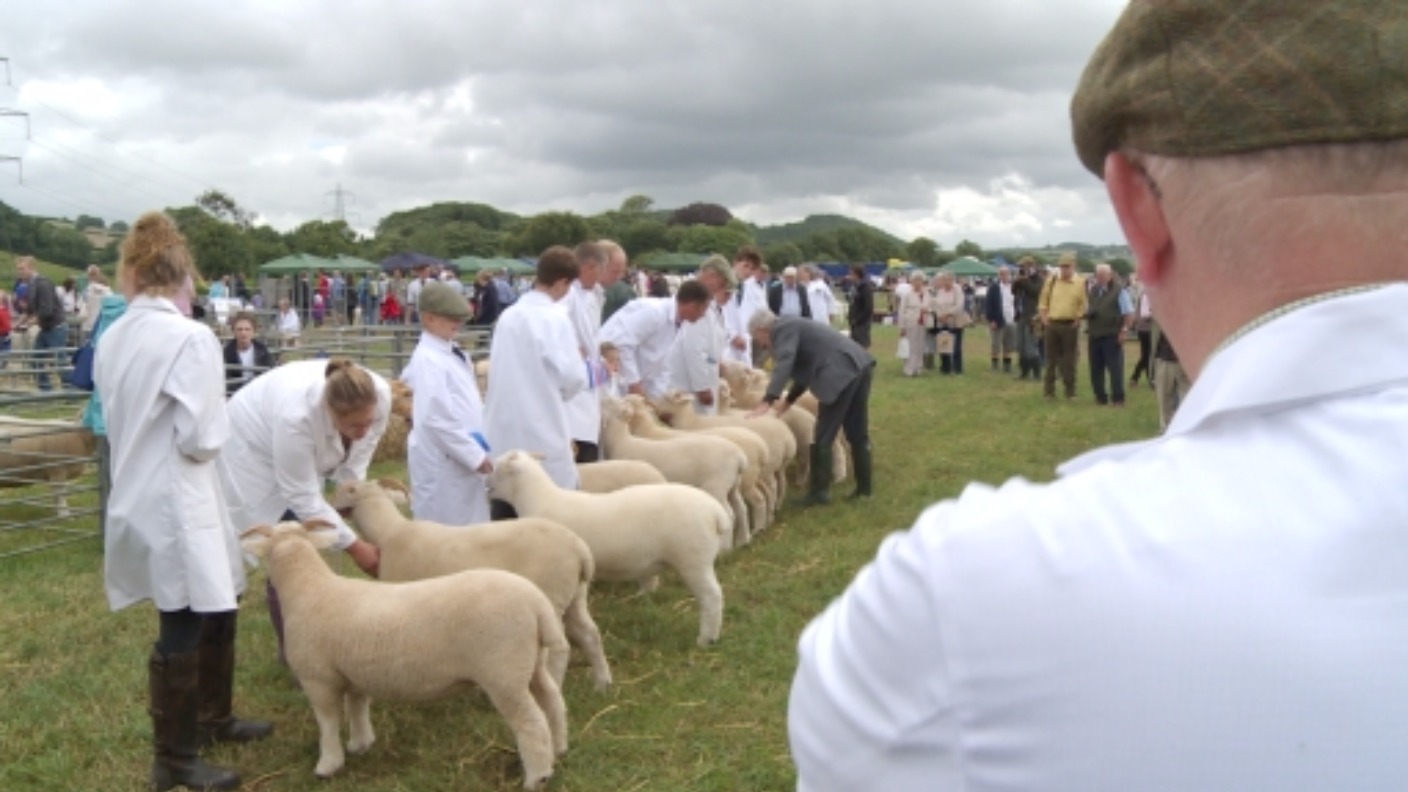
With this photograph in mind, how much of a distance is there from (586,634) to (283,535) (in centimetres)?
149

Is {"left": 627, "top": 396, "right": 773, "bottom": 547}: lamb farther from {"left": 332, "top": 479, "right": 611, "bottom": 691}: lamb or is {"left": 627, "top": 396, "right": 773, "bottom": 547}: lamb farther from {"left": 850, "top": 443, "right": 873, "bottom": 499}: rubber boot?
{"left": 332, "top": 479, "right": 611, "bottom": 691}: lamb

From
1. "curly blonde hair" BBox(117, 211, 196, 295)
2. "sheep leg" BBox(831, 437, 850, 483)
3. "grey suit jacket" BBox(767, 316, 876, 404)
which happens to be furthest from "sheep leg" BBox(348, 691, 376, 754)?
"sheep leg" BBox(831, 437, 850, 483)

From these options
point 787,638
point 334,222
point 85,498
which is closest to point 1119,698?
point 787,638

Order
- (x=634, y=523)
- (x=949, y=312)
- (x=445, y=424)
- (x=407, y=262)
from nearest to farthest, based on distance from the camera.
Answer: (x=445, y=424) < (x=634, y=523) < (x=949, y=312) < (x=407, y=262)

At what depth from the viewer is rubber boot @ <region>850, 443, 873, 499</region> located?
9594mm

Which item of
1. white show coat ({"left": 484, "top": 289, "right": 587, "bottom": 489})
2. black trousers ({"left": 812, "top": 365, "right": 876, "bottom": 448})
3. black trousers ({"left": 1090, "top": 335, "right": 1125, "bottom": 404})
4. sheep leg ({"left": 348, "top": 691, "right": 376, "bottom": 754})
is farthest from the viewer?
black trousers ({"left": 1090, "top": 335, "right": 1125, "bottom": 404})

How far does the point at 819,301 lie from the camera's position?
53.2 feet

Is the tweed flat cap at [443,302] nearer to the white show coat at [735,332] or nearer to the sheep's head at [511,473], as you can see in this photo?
the sheep's head at [511,473]

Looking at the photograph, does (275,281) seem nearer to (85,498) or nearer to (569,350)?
(85,498)

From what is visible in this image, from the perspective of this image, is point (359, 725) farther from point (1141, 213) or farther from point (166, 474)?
point (1141, 213)

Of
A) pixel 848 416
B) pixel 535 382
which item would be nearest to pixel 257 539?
pixel 535 382

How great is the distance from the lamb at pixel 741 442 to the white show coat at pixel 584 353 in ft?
1.47

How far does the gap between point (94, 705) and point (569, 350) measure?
298cm

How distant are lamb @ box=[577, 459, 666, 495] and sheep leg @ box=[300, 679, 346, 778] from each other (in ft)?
8.95
